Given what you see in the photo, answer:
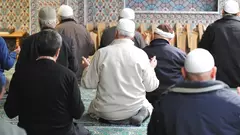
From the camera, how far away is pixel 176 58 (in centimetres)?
539

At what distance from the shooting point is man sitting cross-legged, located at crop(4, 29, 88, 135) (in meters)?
3.93

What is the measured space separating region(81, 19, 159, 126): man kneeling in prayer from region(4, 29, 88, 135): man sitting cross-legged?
3.00 feet

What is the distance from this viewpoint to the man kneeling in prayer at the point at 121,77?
486 centimetres

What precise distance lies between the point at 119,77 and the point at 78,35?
84.7 inches

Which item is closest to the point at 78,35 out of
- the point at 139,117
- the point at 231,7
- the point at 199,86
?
the point at 231,7

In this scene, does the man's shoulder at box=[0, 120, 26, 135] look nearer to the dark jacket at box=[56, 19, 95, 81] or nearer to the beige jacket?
the beige jacket

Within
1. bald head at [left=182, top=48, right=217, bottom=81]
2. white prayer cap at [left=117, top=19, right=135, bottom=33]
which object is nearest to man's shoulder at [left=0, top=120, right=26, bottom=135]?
bald head at [left=182, top=48, right=217, bottom=81]

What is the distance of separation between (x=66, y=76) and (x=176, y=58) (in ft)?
5.78

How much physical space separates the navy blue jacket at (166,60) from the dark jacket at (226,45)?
128cm

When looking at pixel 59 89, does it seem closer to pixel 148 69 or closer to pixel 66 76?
pixel 66 76

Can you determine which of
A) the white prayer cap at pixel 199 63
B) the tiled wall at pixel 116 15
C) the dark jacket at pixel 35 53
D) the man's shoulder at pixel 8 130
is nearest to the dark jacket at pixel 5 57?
the dark jacket at pixel 35 53

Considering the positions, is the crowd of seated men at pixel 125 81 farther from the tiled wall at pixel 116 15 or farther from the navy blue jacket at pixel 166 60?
the tiled wall at pixel 116 15

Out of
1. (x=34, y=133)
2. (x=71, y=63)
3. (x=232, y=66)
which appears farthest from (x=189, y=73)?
(x=232, y=66)

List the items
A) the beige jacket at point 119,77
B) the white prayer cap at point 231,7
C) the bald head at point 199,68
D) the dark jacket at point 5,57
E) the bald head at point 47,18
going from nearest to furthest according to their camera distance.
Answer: the bald head at point 199,68, the beige jacket at point 119,77, the bald head at point 47,18, the dark jacket at point 5,57, the white prayer cap at point 231,7
